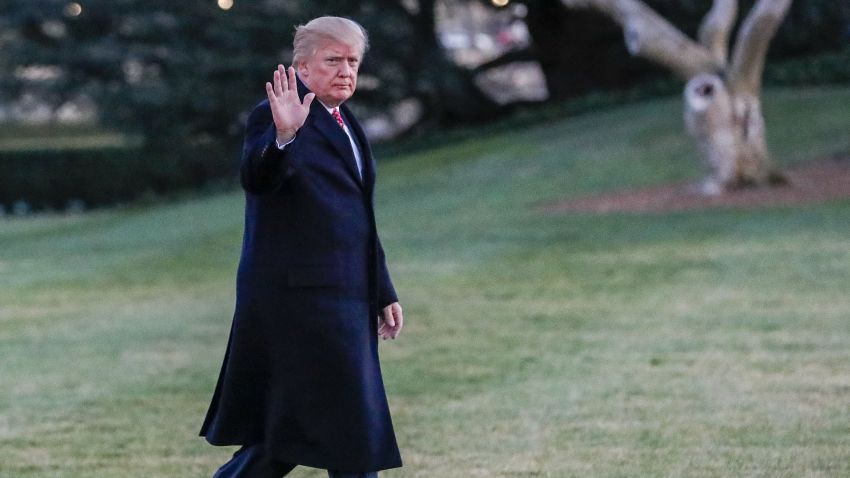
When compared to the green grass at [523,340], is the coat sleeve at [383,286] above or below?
above

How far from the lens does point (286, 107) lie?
172 inches

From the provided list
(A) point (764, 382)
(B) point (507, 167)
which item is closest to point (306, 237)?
(A) point (764, 382)

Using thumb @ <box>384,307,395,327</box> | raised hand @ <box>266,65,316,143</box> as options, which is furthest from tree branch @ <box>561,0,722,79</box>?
raised hand @ <box>266,65,316,143</box>

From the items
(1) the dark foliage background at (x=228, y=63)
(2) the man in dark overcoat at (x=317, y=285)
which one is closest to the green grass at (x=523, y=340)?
(2) the man in dark overcoat at (x=317, y=285)

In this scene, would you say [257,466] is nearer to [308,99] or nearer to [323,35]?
[308,99]

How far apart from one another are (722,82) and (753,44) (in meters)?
0.57

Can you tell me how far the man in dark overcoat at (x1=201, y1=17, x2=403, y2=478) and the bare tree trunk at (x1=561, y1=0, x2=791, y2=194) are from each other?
13.8 m

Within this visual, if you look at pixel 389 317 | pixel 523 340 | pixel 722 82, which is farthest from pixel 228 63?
pixel 389 317

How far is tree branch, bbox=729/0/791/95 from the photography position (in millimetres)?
17703

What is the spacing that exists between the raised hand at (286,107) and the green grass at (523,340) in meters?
2.38

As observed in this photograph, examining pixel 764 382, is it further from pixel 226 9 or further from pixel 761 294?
pixel 226 9

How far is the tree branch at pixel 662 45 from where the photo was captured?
1820 cm

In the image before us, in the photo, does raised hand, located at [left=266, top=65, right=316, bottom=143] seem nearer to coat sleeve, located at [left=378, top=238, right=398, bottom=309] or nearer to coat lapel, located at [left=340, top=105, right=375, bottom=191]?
coat lapel, located at [left=340, top=105, right=375, bottom=191]

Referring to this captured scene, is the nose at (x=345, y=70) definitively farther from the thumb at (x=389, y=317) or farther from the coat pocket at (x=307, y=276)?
the thumb at (x=389, y=317)
